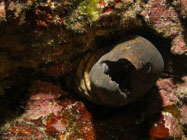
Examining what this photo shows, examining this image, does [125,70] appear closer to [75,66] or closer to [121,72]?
[121,72]

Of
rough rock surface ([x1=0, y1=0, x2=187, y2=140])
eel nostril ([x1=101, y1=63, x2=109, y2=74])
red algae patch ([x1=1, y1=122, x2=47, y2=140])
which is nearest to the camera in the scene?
rough rock surface ([x1=0, y1=0, x2=187, y2=140])

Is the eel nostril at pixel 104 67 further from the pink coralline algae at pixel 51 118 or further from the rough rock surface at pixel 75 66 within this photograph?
the pink coralline algae at pixel 51 118

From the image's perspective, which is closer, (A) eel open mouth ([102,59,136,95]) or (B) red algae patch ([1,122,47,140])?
(B) red algae patch ([1,122,47,140])

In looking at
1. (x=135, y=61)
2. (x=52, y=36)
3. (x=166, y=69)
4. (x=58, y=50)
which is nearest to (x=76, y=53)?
(x=58, y=50)

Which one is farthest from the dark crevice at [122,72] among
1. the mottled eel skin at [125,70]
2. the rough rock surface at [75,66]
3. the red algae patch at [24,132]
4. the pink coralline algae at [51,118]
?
the red algae patch at [24,132]

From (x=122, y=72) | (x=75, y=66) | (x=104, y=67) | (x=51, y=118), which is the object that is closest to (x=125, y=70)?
(x=122, y=72)

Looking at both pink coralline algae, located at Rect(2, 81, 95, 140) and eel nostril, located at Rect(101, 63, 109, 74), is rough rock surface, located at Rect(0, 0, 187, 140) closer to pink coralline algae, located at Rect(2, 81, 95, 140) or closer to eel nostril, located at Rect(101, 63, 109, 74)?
pink coralline algae, located at Rect(2, 81, 95, 140)

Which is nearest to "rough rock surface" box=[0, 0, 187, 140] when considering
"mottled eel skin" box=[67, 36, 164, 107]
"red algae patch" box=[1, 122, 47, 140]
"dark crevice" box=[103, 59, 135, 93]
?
"red algae patch" box=[1, 122, 47, 140]

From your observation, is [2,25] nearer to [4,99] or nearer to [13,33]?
[13,33]
